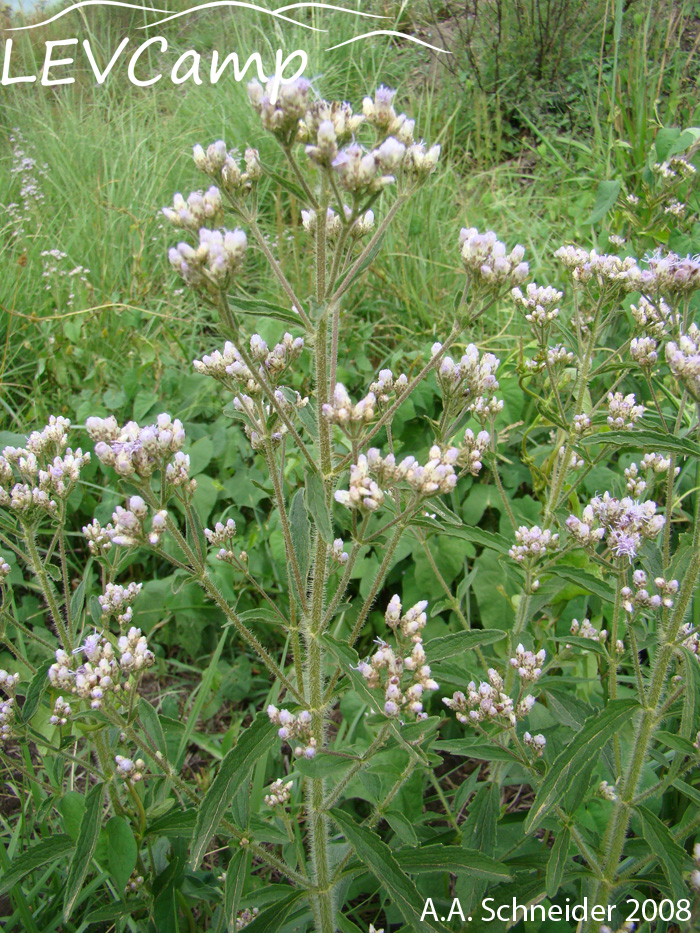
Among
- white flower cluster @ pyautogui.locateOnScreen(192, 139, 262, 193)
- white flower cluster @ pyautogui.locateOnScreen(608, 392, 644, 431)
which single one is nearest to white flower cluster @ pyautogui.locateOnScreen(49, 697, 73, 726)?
white flower cluster @ pyautogui.locateOnScreen(192, 139, 262, 193)

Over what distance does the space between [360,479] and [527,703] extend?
895mm

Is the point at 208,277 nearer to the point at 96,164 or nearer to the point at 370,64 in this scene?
the point at 96,164

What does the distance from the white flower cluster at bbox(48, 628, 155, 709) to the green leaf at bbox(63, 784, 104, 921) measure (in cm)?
28

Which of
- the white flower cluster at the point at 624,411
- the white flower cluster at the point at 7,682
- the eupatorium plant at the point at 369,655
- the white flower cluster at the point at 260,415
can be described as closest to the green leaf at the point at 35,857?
the eupatorium plant at the point at 369,655

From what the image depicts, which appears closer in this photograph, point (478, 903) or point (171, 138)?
point (478, 903)

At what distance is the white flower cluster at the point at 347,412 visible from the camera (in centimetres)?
159

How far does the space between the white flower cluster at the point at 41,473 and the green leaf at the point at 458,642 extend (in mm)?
1335

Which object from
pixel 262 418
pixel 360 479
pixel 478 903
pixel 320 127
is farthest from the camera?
pixel 478 903

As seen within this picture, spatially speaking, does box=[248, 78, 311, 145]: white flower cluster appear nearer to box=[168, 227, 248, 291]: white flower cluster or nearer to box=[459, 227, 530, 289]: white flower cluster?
box=[168, 227, 248, 291]: white flower cluster

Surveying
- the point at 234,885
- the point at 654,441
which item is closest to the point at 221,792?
the point at 234,885

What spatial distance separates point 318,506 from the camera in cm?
155

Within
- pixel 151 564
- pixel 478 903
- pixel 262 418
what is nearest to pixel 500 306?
pixel 151 564

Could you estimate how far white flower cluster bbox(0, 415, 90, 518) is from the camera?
7.05ft

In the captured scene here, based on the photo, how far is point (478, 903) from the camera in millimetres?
1900
